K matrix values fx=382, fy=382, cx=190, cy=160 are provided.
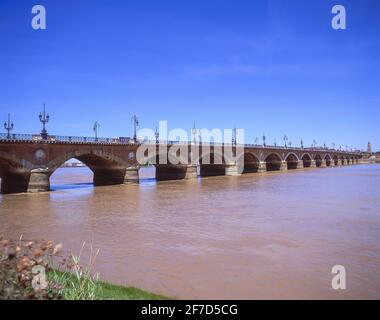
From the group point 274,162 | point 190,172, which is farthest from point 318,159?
point 190,172

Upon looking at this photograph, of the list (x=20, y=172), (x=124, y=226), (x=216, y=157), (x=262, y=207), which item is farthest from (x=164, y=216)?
(x=216, y=157)

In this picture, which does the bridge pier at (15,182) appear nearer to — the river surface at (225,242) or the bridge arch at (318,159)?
the river surface at (225,242)

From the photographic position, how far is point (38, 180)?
40.2 meters

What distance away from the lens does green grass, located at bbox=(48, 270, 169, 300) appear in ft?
23.2

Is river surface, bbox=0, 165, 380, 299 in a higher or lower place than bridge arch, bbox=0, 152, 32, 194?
lower

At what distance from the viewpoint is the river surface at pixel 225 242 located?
417 inches

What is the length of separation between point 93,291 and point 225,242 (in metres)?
9.17

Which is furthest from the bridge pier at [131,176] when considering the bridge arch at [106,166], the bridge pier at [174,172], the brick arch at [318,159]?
the brick arch at [318,159]

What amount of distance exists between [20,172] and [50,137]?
5.10 meters

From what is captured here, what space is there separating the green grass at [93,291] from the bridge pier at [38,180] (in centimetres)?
3268

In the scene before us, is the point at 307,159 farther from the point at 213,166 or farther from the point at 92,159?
the point at 92,159

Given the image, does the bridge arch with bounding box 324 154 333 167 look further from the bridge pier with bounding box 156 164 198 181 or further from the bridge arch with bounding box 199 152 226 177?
the bridge pier with bounding box 156 164 198 181

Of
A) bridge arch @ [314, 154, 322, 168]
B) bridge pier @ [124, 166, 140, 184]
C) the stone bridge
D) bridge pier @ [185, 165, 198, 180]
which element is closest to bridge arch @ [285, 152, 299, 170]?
the stone bridge
